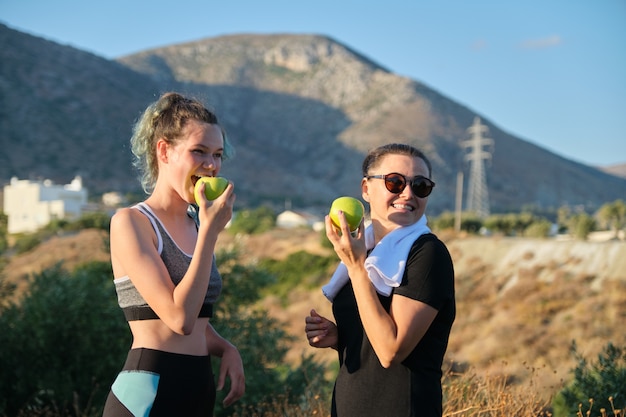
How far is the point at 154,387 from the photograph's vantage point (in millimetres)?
2432

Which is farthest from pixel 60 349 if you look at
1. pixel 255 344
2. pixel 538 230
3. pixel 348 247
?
pixel 538 230

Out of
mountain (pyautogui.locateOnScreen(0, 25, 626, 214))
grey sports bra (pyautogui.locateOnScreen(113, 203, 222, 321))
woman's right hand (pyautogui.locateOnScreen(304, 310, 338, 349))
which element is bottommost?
woman's right hand (pyautogui.locateOnScreen(304, 310, 338, 349))

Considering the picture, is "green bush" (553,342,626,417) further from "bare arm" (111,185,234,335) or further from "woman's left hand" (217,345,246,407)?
"bare arm" (111,185,234,335)

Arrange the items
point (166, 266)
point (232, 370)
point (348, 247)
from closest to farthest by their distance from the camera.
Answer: point (348, 247) < point (166, 266) < point (232, 370)

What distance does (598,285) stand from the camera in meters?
26.4

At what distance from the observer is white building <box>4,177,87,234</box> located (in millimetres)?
58625

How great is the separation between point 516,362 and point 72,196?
51572 millimetres

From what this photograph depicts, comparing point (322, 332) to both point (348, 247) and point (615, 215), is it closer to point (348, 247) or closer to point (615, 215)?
point (348, 247)

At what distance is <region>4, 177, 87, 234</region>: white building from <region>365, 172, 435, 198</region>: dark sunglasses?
192 feet

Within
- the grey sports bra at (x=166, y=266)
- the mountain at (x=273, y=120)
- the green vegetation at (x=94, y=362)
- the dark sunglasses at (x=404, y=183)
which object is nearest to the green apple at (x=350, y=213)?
the dark sunglasses at (x=404, y=183)

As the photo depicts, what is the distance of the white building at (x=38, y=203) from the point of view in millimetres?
58625

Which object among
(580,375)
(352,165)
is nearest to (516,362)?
(580,375)

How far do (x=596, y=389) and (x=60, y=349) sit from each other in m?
6.59

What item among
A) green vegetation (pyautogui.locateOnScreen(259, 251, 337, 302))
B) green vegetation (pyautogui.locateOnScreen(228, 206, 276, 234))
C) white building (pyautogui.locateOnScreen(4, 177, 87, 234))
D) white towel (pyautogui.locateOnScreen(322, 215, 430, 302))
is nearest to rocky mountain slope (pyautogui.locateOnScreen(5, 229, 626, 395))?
green vegetation (pyautogui.locateOnScreen(259, 251, 337, 302))
